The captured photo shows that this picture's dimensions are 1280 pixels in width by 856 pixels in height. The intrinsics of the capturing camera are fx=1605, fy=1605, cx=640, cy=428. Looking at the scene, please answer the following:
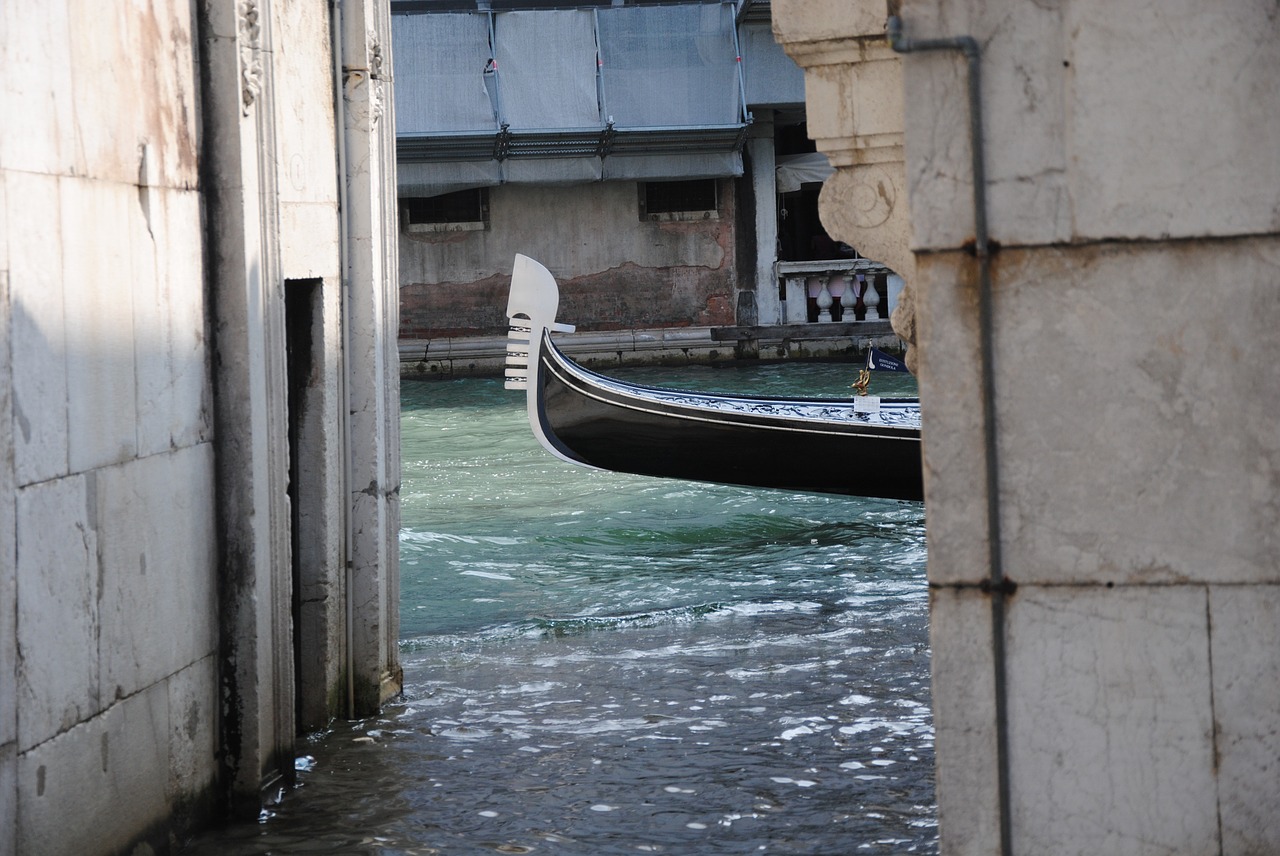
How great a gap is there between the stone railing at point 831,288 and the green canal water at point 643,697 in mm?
7238

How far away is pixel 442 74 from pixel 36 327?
1371cm

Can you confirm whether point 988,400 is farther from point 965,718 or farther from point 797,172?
point 797,172

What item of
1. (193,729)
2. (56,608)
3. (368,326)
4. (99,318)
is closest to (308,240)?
(368,326)

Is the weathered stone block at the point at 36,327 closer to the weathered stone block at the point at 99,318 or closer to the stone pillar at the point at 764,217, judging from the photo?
the weathered stone block at the point at 99,318

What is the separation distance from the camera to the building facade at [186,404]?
2.76 metres

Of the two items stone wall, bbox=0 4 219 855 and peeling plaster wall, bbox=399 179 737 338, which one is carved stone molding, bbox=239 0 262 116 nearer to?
stone wall, bbox=0 4 219 855

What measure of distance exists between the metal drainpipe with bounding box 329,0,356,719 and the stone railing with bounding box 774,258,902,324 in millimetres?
12265

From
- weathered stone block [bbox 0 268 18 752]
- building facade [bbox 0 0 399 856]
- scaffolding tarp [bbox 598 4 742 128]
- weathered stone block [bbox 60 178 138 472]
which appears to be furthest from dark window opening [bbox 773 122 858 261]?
weathered stone block [bbox 0 268 18 752]

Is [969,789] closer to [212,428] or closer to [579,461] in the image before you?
[212,428]

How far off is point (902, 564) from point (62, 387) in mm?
5162

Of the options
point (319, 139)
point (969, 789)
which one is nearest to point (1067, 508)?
point (969, 789)

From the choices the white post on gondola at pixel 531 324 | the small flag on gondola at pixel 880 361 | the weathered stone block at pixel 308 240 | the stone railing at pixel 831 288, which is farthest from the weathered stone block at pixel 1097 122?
the stone railing at pixel 831 288

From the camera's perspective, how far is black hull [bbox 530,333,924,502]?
8.56 meters

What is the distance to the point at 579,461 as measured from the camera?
8984mm
